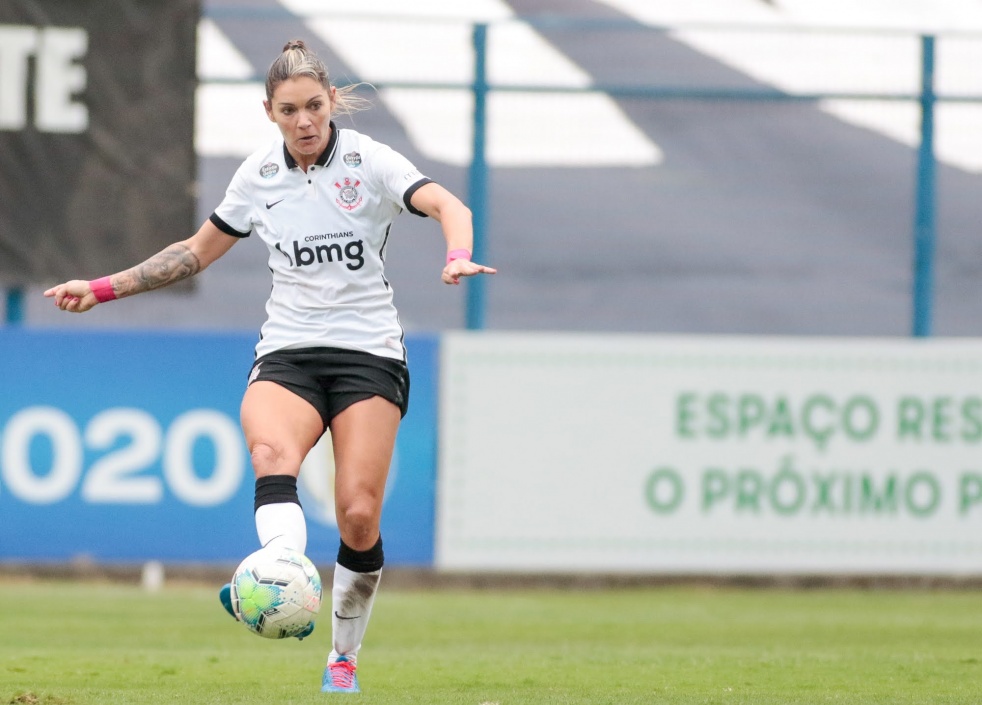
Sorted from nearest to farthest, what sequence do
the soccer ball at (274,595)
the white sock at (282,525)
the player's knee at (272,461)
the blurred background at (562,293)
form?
the soccer ball at (274,595)
the white sock at (282,525)
the player's knee at (272,461)
the blurred background at (562,293)

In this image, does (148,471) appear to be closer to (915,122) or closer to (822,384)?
(822,384)

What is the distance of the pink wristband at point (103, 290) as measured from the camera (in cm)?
588

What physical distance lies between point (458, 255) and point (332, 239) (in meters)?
0.60

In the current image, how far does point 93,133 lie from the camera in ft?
34.9

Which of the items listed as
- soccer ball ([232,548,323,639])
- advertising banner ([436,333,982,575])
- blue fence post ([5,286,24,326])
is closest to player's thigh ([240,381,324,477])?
soccer ball ([232,548,323,639])

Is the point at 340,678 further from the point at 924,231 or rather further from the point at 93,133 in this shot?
the point at 924,231

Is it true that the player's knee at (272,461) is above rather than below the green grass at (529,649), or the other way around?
above

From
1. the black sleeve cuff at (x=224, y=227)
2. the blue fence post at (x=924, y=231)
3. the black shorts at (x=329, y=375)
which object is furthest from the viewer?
the blue fence post at (x=924, y=231)

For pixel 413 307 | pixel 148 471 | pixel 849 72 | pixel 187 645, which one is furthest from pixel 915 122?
pixel 187 645

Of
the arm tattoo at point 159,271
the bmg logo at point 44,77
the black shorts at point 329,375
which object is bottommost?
the black shorts at point 329,375

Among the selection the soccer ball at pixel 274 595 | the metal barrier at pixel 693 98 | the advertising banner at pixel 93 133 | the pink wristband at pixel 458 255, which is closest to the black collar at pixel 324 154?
the pink wristband at pixel 458 255

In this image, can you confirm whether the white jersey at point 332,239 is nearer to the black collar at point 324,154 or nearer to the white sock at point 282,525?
the black collar at point 324,154

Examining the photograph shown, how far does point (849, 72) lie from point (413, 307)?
3401mm

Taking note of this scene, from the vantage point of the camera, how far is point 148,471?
10.2m
